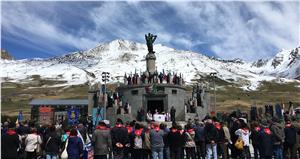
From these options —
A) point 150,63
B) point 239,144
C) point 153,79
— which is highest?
point 150,63

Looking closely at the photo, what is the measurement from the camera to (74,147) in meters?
11.6

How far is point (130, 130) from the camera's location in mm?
14250

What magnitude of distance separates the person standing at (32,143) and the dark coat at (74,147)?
2613 mm

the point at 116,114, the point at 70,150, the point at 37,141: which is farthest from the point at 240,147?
the point at 116,114

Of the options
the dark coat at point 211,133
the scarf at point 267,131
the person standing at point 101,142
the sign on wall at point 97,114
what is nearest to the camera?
the person standing at point 101,142

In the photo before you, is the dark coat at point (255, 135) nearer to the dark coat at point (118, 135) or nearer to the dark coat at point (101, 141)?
the dark coat at point (118, 135)

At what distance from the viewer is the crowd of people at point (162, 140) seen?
1284 centimetres

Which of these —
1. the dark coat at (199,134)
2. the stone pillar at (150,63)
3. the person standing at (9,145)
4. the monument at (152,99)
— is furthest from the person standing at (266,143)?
the stone pillar at (150,63)

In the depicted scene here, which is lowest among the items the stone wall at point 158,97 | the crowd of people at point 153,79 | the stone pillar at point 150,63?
the stone wall at point 158,97

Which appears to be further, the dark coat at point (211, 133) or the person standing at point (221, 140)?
the person standing at point (221, 140)

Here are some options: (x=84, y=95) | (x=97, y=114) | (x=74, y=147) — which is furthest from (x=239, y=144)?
(x=84, y=95)

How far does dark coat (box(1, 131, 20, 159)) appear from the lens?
37.6 feet

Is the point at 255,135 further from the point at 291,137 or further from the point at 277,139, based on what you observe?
the point at 291,137

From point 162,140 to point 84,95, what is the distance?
13226 centimetres
